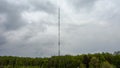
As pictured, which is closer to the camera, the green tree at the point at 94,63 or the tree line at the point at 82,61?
the green tree at the point at 94,63

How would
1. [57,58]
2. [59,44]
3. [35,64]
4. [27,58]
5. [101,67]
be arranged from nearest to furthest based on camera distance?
1. [59,44]
2. [101,67]
3. [57,58]
4. [35,64]
5. [27,58]

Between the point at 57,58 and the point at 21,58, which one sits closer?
the point at 57,58

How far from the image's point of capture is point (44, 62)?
234ft

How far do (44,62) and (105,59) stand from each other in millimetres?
16220

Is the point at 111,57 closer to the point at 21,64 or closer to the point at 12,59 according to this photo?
the point at 21,64

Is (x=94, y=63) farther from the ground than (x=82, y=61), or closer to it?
closer to it

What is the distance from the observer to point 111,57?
63375 millimetres

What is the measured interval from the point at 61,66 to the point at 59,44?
31910 millimetres

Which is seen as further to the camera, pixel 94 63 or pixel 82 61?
pixel 82 61

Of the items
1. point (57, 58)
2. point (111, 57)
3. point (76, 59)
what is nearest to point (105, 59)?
point (111, 57)

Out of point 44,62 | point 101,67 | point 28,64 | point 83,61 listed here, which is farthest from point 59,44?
point 28,64

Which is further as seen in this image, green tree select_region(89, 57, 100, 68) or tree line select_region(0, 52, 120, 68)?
tree line select_region(0, 52, 120, 68)

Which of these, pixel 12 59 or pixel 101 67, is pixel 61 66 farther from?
pixel 12 59

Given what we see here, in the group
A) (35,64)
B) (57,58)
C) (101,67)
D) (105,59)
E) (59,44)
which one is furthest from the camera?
(35,64)
